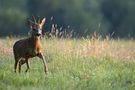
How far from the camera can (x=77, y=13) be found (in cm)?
6084

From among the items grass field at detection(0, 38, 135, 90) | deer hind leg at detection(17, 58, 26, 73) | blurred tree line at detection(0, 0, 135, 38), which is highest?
deer hind leg at detection(17, 58, 26, 73)

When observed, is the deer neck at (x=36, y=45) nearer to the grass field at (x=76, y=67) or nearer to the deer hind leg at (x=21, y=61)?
the grass field at (x=76, y=67)

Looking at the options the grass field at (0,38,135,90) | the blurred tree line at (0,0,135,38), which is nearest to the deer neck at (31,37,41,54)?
the grass field at (0,38,135,90)

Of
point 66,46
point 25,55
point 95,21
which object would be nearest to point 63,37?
point 66,46

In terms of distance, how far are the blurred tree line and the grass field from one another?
1279 inches

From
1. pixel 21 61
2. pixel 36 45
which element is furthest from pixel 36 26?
pixel 21 61

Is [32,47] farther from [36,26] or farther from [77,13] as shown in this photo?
[77,13]

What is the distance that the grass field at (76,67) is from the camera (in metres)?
16.8

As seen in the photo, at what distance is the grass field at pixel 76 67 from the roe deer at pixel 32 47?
0.34 metres

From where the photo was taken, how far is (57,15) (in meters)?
57.8

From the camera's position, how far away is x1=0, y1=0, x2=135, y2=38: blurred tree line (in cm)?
5588

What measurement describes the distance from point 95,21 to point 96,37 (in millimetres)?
35911

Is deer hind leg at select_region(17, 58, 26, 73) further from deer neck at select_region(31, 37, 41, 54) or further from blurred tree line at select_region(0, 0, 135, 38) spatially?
blurred tree line at select_region(0, 0, 135, 38)

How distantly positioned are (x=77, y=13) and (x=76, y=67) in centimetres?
Answer: 4231
